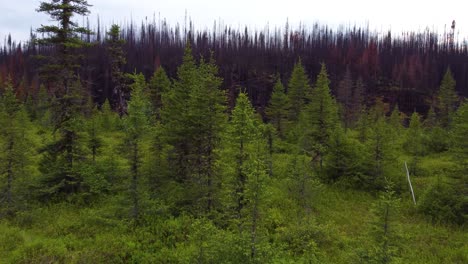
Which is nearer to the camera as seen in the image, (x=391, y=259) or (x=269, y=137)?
(x=391, y=259)

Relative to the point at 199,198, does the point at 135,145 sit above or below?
above

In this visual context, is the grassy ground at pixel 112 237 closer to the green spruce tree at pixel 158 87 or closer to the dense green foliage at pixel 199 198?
the dense green foliage at pixel 199 198

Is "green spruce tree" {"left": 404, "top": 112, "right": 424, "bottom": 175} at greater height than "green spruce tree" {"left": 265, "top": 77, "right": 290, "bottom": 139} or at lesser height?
lesser

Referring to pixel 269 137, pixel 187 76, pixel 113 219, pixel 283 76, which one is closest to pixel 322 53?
pixel 283 76

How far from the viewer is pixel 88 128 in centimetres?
2145

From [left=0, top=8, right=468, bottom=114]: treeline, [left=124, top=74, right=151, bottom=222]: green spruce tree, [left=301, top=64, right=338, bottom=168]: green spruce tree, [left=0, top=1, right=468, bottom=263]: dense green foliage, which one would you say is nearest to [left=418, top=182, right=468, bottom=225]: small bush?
[left=0, top=1, right=468, bottom=263]: dense green foliage

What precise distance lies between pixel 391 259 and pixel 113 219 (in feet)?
37.7

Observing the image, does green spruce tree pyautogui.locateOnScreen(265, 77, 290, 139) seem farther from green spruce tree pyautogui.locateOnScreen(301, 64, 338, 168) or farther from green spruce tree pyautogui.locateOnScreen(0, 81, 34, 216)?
green spruce tree pyautogui.locateOnScreen(0, 81, 34, 216)

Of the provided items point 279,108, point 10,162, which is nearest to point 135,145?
point 10,162

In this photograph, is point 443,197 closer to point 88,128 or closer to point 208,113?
point 208,113

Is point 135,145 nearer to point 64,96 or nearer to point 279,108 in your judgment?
point 64,96

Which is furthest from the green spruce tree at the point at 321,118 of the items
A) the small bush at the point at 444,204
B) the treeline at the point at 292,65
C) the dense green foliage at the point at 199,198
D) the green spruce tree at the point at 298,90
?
the treeline at the point at 292,65

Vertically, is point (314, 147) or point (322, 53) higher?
point (322, 53)

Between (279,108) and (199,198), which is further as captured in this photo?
(279,108)
